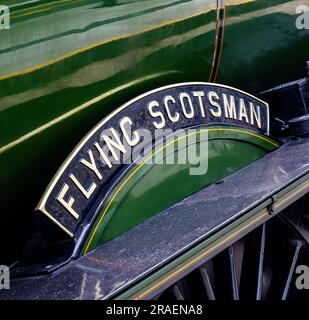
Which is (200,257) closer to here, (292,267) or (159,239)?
(159,239)

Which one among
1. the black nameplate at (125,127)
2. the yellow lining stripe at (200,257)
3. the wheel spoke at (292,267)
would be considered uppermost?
the black nameplate at (125,127)

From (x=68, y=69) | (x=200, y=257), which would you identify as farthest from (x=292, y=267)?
(x=68, y=69)

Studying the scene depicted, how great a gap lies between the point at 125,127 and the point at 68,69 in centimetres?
25

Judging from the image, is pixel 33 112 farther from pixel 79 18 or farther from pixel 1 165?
pixel 79 18

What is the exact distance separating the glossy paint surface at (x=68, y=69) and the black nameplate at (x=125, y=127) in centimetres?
9

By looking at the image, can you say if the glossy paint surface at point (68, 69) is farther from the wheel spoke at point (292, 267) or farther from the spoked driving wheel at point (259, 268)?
the wheel spoke at point (292, 267)

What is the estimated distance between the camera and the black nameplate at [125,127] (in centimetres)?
→ 189

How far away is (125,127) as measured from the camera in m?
2.07

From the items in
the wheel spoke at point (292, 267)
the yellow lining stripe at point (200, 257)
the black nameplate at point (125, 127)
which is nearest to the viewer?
the yellow lining stripe at point (200, 257)

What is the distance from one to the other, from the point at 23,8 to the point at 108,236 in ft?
2.28

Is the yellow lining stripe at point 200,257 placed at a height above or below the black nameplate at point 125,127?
below

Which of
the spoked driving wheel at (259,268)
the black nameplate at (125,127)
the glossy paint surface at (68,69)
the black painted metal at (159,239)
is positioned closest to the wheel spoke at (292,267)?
the spoked driving wheel at (259,268)

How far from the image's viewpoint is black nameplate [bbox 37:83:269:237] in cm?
189
